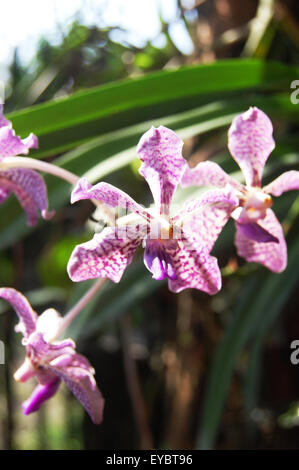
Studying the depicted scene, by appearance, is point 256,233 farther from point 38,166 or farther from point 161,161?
point 38,166

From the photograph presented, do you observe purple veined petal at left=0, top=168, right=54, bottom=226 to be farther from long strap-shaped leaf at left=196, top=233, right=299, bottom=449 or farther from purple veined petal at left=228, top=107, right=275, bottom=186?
long strap-shaped leaf at left=196, top=233, right=299, bottom=449

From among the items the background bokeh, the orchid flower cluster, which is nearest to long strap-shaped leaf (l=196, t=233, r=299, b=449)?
→ the background bokeh

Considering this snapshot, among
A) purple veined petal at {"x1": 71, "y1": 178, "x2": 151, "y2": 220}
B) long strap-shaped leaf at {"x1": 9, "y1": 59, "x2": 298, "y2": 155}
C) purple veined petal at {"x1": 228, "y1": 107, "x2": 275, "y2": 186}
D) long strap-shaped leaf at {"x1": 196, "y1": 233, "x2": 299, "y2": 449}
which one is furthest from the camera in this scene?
long strap-shaped leaf at {"x1": 196, "y1": 233, "x2": 299, "y2": 449}

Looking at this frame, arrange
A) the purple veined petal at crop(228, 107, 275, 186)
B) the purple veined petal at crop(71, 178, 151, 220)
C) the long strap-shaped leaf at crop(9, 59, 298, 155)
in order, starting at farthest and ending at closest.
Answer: the long strap-shaped leaf at crop(9, 59, 298, 155) < the purple veined petal at crop(228, 107, 275, 186) < the purple veined petal at crop(71, 178, 151, 220)

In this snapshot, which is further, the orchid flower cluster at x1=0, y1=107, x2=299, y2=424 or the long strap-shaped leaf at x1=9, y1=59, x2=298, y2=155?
the long strap-shaped leaf at x1=9, y1=59, x2=298, y2=155

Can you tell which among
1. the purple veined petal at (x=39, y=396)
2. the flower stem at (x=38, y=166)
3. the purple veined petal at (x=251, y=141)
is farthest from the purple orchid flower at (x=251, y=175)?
the purple veined petal at (x=39, y=396)

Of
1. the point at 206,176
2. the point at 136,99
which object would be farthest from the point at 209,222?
the point at 136,99
